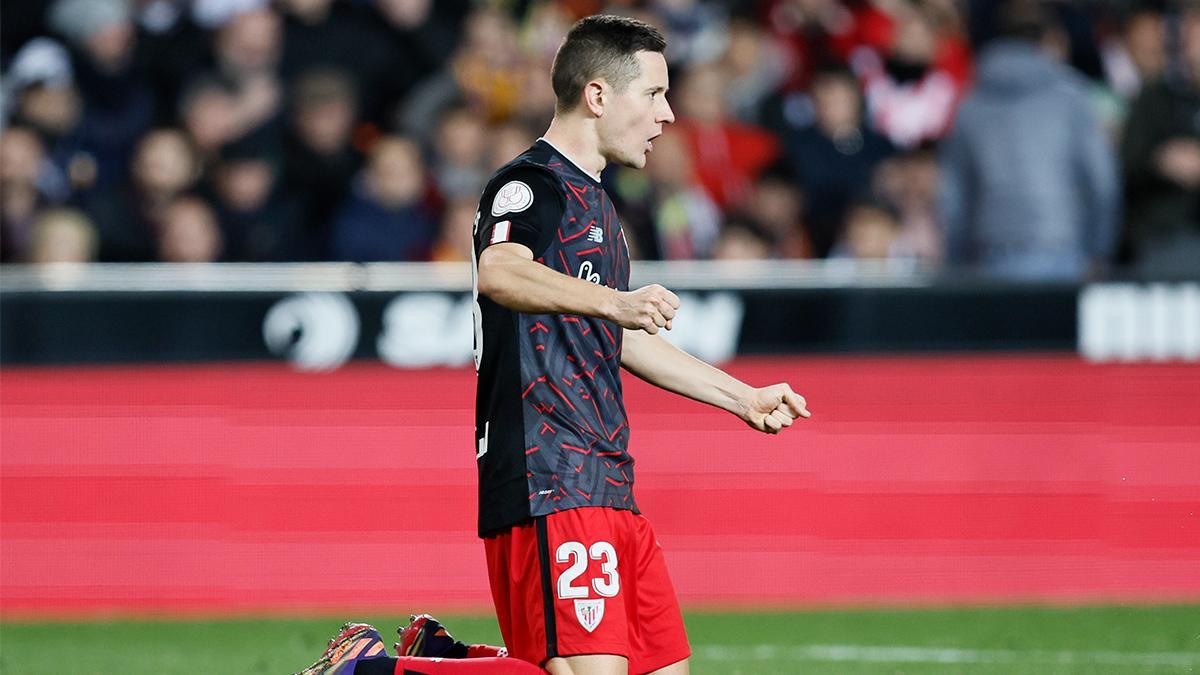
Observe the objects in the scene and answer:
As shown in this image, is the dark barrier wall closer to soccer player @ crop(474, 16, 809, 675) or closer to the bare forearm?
the bare forearm

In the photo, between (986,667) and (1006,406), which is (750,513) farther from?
(986,667)

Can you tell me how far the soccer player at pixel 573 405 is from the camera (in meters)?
5.04

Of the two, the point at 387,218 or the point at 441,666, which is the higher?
the point at 387,218

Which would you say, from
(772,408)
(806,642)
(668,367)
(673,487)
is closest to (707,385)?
(668,367)

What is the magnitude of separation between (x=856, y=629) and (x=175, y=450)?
11.8ft

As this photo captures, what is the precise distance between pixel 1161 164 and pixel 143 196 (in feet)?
19.2

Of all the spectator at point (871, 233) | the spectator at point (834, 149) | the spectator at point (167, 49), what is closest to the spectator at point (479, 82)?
the spectator at point (167, 49)

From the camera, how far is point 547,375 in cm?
507

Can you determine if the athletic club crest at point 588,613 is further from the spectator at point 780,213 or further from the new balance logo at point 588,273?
the spectator at point 780,213

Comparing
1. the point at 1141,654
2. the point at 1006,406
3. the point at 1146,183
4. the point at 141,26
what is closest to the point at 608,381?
the point at 1141,654

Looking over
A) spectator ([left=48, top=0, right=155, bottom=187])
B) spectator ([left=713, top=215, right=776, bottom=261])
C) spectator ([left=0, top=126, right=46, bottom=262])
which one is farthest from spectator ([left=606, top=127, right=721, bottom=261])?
spectator ([left=0, top=126, right=46, bottom=262])

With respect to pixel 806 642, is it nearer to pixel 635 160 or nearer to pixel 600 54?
pixel 635 160

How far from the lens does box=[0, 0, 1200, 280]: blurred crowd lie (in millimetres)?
10406

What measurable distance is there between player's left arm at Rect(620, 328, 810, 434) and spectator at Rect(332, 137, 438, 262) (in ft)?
18.6
